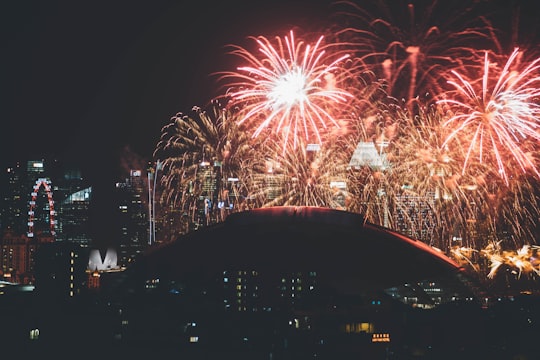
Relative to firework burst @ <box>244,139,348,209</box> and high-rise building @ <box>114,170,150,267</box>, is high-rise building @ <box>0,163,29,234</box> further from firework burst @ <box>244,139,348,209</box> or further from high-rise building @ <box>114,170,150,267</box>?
firework burst @ <box>244,139,348,209</box>

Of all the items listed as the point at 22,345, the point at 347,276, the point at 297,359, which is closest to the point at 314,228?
the point at 347,276

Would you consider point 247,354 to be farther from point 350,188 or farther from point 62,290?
point 62,290

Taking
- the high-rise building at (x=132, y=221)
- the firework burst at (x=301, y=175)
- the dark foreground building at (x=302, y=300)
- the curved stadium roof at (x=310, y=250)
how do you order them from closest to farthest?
the dark foreground building at (x=302, y=300), the curved stadium roof at (x=310, y=250), the firework burst at (x=301, y=175), the high-rise building at (x=132, y=221)

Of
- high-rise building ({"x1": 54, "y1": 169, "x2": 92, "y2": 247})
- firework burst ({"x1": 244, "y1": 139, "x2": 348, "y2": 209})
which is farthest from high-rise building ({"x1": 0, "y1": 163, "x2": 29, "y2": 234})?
firework burst ({"x1": 244, "y1": 139, "x2": 348, "y2": 209})

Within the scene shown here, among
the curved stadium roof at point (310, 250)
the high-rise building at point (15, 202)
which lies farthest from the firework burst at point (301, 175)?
the high-rise building at point (15, 202)

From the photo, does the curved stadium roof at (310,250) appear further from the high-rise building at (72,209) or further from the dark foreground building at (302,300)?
the high-rise building at (72,209)

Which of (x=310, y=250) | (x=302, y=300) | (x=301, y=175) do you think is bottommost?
(x=302, y=300)

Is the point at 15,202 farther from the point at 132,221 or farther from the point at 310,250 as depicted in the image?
the point at 310,250

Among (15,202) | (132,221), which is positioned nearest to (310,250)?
(132,221)
